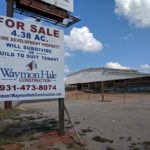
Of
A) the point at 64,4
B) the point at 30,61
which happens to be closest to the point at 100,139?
the point at 30,61

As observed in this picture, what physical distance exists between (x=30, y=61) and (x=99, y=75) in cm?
5634

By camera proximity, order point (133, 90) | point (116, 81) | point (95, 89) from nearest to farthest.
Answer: point (133, 90) → point (116, 81) → point (95, 89)

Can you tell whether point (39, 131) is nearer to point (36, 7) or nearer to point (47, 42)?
point (47, 42)

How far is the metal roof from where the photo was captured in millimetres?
57750

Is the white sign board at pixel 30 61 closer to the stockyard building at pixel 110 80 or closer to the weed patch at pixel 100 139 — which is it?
the weed patch at pixel 100 139

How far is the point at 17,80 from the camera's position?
26.2 feet

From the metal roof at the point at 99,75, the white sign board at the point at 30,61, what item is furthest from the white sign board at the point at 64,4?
the metal roof at the point at 99,75

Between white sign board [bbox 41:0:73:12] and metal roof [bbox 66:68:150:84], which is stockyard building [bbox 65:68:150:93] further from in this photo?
white sign board [bbox 41:0:73:12]

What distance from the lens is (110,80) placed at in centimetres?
6119

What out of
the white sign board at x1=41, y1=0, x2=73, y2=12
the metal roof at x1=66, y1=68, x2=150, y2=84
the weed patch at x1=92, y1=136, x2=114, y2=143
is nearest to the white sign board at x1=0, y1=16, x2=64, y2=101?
the weed patch at x1=92, y1=136, x2=114, y2=143

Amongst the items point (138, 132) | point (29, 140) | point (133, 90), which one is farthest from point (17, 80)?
point (133, 90)

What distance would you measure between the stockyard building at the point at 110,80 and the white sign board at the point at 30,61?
132ft

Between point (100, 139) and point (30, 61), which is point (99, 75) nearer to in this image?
point (100, 139)

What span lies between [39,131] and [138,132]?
3.03 m
